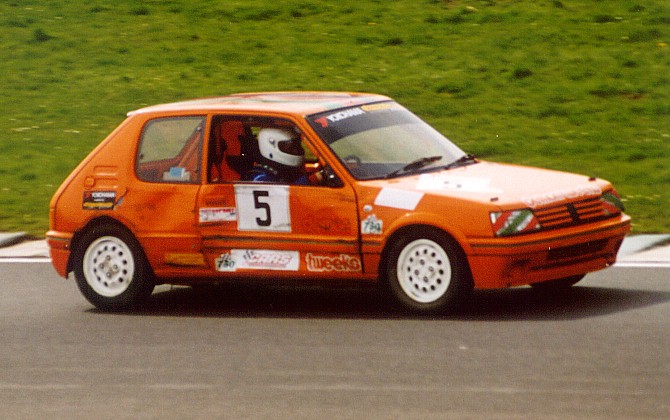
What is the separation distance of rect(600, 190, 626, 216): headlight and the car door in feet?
5.52

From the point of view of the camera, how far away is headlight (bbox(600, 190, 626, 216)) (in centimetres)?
968

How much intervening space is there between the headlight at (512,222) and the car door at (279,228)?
98 cm

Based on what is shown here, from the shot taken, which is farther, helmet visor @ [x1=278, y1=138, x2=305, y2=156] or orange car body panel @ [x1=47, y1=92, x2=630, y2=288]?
helmet visor @ [x1=278, y1=138, x2=305, y2=156]

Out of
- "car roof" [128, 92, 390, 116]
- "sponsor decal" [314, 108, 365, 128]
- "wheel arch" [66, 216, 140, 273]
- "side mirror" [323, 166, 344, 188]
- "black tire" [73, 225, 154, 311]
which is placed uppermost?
"car roof" [128, 92, 390, 116]

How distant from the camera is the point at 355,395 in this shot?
743 cm

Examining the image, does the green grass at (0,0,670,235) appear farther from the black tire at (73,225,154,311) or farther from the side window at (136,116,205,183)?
the side window at (136,116,205,183)

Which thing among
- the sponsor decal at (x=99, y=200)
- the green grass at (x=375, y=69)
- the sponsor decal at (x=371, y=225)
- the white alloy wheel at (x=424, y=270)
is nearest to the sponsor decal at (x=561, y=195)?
the white alloy wheel at (x=424, y=270)

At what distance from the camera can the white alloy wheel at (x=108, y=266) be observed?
1042 cm

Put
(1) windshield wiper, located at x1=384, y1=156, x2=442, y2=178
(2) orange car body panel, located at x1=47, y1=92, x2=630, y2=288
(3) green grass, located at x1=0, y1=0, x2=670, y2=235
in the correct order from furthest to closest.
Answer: (3) green grass, located at x1=0, y1=0, x2=670, y2=235
(1) windshield wiper, located at x1=384, y1=156, x2=442, y2=178
(2) orange car body panel, located at x1=47, y1=92, x2=630, y2=288

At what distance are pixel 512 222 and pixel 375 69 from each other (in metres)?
12.2

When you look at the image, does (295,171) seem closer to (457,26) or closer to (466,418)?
(466,418)

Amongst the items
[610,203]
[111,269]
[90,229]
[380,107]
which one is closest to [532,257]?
[610,203]

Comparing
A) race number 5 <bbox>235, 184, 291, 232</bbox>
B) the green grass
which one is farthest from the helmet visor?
the green grass

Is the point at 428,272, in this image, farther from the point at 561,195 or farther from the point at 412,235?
the point at 561,195
